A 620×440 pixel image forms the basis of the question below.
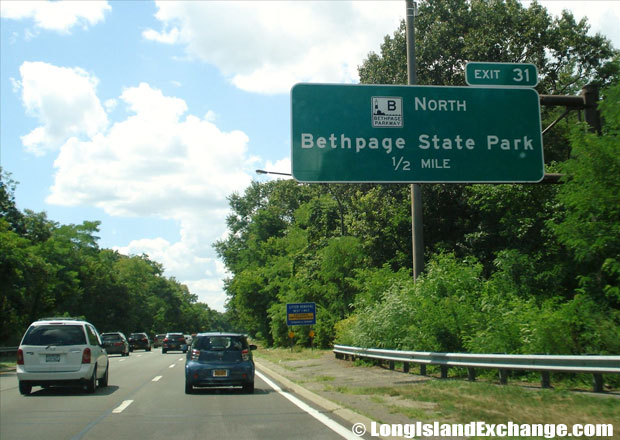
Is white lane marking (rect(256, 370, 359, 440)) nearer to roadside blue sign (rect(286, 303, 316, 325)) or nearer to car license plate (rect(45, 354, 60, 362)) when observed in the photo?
car license plate (rect(45, 354, 60, 362))

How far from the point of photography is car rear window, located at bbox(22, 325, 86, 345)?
15558mm

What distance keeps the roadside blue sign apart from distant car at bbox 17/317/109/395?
1620cm

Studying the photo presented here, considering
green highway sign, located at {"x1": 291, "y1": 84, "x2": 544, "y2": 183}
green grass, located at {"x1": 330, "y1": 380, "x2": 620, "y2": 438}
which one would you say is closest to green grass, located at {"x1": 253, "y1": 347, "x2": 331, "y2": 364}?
green highway sign, located at {"x1": 291, "y1": 84, "x2": 544, "y2": 183}

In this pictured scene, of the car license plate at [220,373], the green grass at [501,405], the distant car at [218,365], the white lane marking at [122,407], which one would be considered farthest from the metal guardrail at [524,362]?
the white lane marking at [122,407]

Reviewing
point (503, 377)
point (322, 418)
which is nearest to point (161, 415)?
point (322, 418)

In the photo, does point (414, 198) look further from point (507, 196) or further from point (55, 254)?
point (55, 254)

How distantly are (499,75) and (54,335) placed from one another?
12.7m

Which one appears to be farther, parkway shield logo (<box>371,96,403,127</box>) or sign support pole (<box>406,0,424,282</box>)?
sign support pole (<box>406,0,424,282</box>)

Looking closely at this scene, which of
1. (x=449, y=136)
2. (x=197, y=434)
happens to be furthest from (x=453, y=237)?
(x=197, y=434)

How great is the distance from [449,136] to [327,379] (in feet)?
23.8

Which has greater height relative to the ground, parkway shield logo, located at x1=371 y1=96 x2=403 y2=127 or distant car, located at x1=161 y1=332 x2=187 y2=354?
parkway shield logo, located at x1=371 y1=96 x2=403 y2=127

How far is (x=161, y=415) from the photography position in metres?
11.2

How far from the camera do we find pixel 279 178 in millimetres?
74750

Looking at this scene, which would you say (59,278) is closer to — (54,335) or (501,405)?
(54,335)
